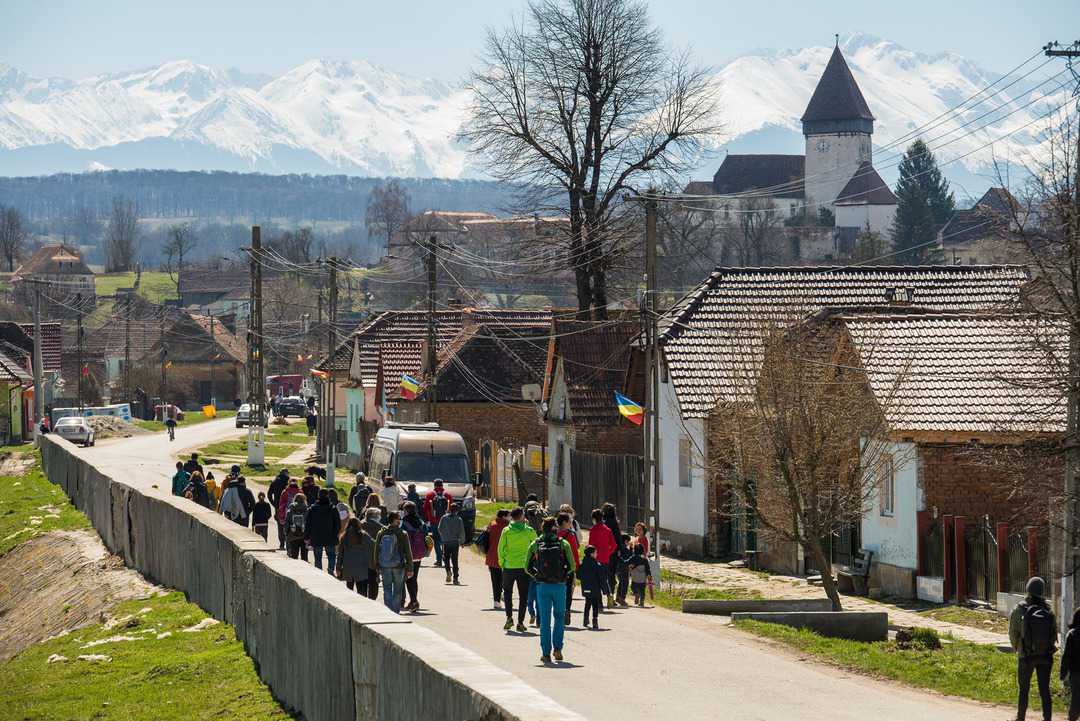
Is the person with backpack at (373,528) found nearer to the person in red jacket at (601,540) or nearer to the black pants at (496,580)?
the black pants at (496,580)

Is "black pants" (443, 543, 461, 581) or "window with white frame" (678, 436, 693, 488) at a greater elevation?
"window with white frame" (678, 436, 693, 488)

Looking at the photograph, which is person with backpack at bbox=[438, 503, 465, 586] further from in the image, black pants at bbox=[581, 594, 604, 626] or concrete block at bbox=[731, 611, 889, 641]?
concrete block at bbox=[731, 611, 889, 641]

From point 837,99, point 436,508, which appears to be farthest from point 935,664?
point 837,99

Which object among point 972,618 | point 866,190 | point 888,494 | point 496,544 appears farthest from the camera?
point 866,190

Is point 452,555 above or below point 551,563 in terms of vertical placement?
below

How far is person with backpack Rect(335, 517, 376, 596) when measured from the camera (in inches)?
805

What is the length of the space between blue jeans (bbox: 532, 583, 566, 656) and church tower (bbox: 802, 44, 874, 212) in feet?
600

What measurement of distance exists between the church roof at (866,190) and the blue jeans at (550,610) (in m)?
174

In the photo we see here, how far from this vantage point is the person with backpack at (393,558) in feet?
66.7

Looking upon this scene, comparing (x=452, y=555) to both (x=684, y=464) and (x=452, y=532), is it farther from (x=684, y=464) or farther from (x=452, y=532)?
(x=684, y=464)

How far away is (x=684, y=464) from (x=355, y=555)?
1805cm

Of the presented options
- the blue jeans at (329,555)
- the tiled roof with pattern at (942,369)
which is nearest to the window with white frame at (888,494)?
the tiled roof with pattern at (942,369)

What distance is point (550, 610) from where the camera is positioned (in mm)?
17531

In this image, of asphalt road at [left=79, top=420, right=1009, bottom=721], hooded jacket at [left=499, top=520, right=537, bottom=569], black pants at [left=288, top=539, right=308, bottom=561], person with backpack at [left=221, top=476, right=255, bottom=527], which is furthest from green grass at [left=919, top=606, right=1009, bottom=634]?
person with backpack at [left=221, top=476, right=255, bottom=527]
